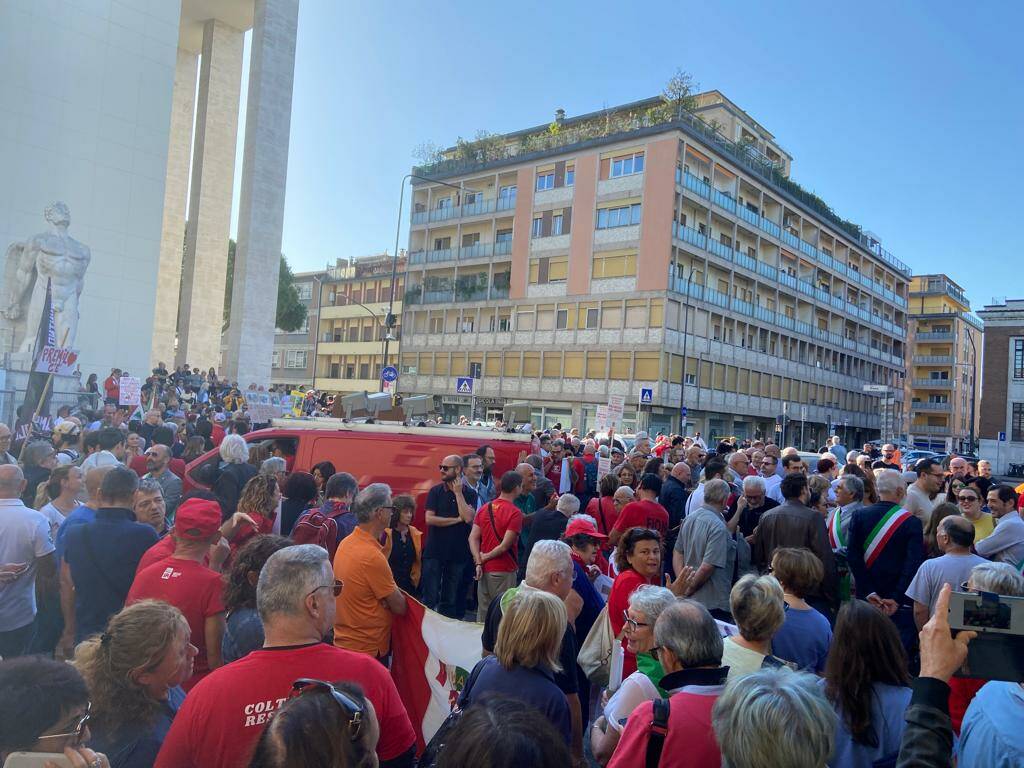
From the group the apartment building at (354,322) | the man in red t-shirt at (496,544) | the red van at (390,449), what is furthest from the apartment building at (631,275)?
the man in red t-shirt at (496,544)

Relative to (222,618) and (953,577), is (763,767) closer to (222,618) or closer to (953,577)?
(222,618)

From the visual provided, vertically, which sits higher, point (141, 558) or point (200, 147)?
point (200, 147)

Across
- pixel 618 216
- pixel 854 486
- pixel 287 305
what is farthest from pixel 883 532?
pixel 287 305

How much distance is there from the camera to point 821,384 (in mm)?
56469

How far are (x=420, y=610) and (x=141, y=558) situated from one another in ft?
5.51

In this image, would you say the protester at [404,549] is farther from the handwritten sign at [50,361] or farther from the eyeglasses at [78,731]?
the handwritten sign at [50,361]

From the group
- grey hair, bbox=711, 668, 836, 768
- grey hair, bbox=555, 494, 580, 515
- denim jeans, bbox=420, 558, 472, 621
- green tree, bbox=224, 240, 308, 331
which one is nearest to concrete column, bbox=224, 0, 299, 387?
green tree, bbox=224, 240, 308, 331

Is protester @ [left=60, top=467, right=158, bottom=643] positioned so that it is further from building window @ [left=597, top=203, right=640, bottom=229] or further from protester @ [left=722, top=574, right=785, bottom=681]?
building window @ [left=597, top=203, right=640, bottom=229]

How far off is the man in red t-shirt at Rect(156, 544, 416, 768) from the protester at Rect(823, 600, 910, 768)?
1.69m

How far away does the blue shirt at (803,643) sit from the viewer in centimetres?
387

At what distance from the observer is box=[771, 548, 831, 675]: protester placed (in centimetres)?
388

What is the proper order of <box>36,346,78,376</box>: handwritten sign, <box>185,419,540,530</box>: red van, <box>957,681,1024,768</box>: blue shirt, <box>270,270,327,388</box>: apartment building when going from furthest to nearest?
1. <box>270,270,327,388</box>: apartment building
2. <box>36,346,78,376</box>: handwritten sign
3. <box>185,419,540,530</box>: red van
4. <box>957,681,1024,768</box>: blue shirt

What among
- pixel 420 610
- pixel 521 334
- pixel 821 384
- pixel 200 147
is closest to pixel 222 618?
pixel 420 610

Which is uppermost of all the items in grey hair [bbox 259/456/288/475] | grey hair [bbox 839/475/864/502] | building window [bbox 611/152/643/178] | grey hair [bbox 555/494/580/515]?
building window [bbox 611/152/643/178]
